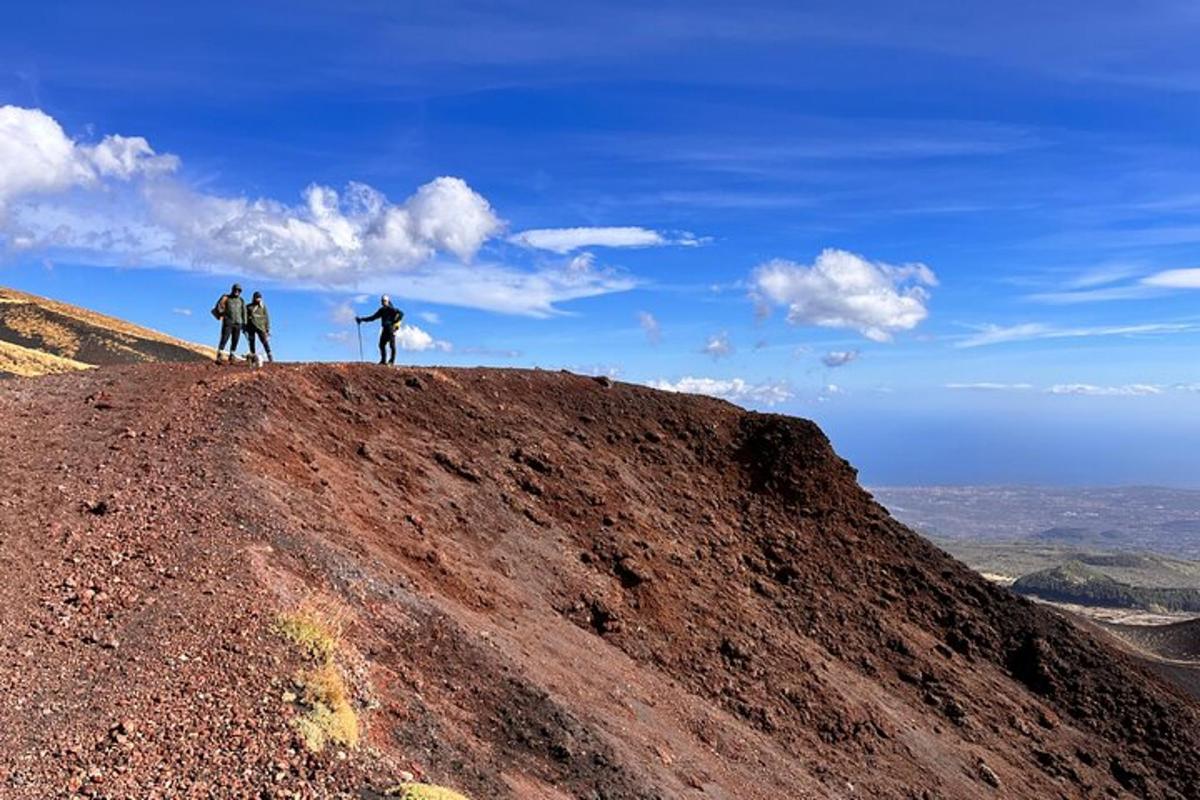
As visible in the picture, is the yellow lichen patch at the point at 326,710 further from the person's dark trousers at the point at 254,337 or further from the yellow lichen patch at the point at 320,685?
the person's dark trousers at the point at 254,337

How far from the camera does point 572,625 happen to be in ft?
52.1

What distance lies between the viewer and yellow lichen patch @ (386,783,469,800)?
768cm

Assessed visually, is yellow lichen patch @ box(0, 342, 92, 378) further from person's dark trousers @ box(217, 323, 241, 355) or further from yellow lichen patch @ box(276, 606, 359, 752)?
yellow lichen patch @ box(276, 606, 359, 752)

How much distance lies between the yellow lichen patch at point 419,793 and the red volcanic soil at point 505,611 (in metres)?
0.19

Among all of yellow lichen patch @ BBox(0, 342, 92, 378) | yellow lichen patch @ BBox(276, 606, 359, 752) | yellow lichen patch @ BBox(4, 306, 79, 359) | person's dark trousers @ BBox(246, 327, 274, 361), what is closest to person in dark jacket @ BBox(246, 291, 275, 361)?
person's dark trousers @ BBox(246, 327, 274, 361)

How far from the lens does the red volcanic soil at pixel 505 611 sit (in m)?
8.68

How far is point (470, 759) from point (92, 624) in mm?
4550

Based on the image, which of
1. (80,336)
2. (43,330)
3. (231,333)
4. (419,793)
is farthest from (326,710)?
(43,330)

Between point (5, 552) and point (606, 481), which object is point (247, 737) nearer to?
point (5, 552)

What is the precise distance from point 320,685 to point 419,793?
1.90 m

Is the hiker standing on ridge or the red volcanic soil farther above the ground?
the hiker standing on ridge

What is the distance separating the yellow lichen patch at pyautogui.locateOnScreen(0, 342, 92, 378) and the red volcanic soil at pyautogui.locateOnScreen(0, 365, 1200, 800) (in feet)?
103

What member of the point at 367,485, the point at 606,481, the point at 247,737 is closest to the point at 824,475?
the point at 606,481

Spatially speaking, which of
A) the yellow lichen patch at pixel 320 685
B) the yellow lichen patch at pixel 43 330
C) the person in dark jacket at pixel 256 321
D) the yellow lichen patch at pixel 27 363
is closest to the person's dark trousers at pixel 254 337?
the person in dark jacket at pixel 256 321
